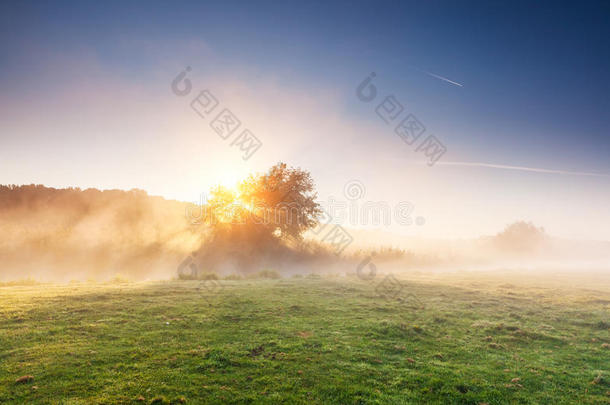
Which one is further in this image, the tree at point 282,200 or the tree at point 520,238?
the tree at point 520,238

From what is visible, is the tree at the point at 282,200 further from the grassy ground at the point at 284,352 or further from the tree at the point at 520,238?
the tree at the point at 520,238

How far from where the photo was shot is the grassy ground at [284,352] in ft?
20.2

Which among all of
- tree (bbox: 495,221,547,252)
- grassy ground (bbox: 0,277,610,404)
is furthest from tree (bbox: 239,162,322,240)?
tree (bbox: 495,221,547,252)

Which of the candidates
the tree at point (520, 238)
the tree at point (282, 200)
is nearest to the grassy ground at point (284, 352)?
the tree at point (282, 200)

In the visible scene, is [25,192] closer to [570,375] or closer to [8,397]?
[8,397]

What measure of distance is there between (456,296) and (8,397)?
19976mm

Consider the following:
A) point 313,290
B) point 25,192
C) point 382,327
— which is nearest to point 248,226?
point 313,290

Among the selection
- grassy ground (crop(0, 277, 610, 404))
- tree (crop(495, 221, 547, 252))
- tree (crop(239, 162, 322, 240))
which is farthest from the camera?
tree (crop(495, 221, 547, 252))

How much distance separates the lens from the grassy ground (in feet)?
20.2

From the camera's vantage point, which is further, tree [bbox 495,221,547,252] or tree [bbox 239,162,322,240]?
tree [bbox 495,221,547,252]

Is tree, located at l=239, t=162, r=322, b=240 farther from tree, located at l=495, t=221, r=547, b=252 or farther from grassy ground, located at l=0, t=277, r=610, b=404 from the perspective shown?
tree, located at l=495, t=221, r=547, b=252

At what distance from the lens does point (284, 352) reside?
8203mm

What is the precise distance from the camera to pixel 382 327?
1079 centimetres

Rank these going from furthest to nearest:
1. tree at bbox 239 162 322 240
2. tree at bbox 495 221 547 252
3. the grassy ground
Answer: tree at bbox 495 221 547 252
tree at bbox 239 162 322 240
the grassy ground
